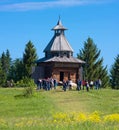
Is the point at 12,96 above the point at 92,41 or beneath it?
beneath

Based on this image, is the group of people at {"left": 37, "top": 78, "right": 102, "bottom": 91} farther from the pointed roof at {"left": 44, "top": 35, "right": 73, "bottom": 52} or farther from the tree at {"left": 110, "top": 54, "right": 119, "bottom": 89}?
the tree at {"left": 110, "top": 54, "right": 119, "bottom": 89}

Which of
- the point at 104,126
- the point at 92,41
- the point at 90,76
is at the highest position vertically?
the point at 92,41

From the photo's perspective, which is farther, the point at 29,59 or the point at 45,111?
the point at 29,59

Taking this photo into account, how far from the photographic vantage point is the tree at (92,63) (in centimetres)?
9044

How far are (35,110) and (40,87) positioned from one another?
1783cm

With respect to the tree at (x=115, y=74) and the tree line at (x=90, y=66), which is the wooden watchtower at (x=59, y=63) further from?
the tree at (x=115, y=74)


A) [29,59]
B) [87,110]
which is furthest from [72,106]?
[29,59]

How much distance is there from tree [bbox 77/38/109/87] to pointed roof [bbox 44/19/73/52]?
19.6m

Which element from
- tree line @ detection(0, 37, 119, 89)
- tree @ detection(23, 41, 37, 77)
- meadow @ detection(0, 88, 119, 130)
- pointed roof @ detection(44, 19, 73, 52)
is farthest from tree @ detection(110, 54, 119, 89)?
meadow @ detection(0, 88, 119, 130)

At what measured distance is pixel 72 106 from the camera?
36.9 m

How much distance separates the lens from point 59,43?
69.4 meters

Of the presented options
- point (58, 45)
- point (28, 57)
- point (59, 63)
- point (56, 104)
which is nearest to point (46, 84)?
point (56, 104)

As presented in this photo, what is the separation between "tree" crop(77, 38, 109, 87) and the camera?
90438mm

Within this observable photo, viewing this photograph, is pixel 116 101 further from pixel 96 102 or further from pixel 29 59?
pixel 29 59
